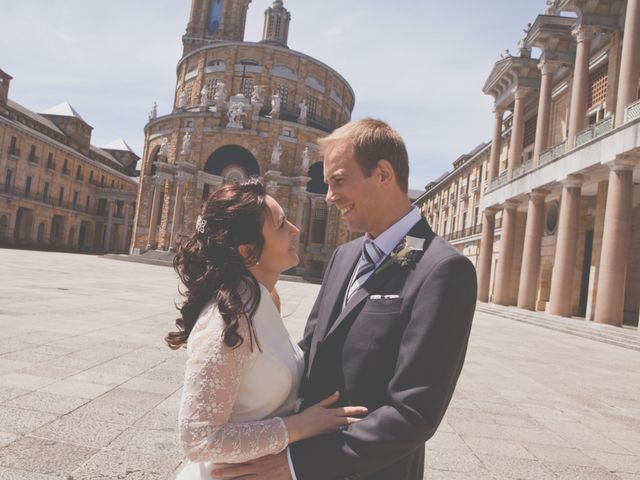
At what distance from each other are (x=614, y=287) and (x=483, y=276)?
1304 cm

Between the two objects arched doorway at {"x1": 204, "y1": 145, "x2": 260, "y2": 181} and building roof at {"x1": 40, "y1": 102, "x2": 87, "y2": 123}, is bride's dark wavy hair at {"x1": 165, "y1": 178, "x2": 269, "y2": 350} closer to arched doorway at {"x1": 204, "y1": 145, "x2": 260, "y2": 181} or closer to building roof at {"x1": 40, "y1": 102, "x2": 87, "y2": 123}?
arched doorway at {"x1": 204, "y1": 145, "x2": 260, "y2": 181}

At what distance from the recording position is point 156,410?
15.0 feet

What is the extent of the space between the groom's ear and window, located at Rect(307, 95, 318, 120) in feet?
173

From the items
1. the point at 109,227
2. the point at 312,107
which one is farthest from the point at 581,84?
the point at 109,227

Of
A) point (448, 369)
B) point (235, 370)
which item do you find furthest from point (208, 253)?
point (448, 369)

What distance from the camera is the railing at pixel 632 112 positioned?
15586mm

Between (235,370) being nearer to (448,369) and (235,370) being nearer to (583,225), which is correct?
(448,369)

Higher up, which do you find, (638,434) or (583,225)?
(583,225)

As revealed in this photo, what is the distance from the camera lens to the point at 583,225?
2445 cm

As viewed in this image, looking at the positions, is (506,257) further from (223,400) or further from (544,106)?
(223,400)

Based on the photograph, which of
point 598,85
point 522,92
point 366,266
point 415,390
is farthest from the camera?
point 522,92

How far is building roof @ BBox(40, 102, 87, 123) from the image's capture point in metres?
71.9

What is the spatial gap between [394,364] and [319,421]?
0.32 meters

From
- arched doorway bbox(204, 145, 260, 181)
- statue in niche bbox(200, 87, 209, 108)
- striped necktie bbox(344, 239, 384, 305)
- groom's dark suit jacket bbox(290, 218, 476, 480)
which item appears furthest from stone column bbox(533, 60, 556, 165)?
statue in niche bbox(200, 87, 209, 108)
